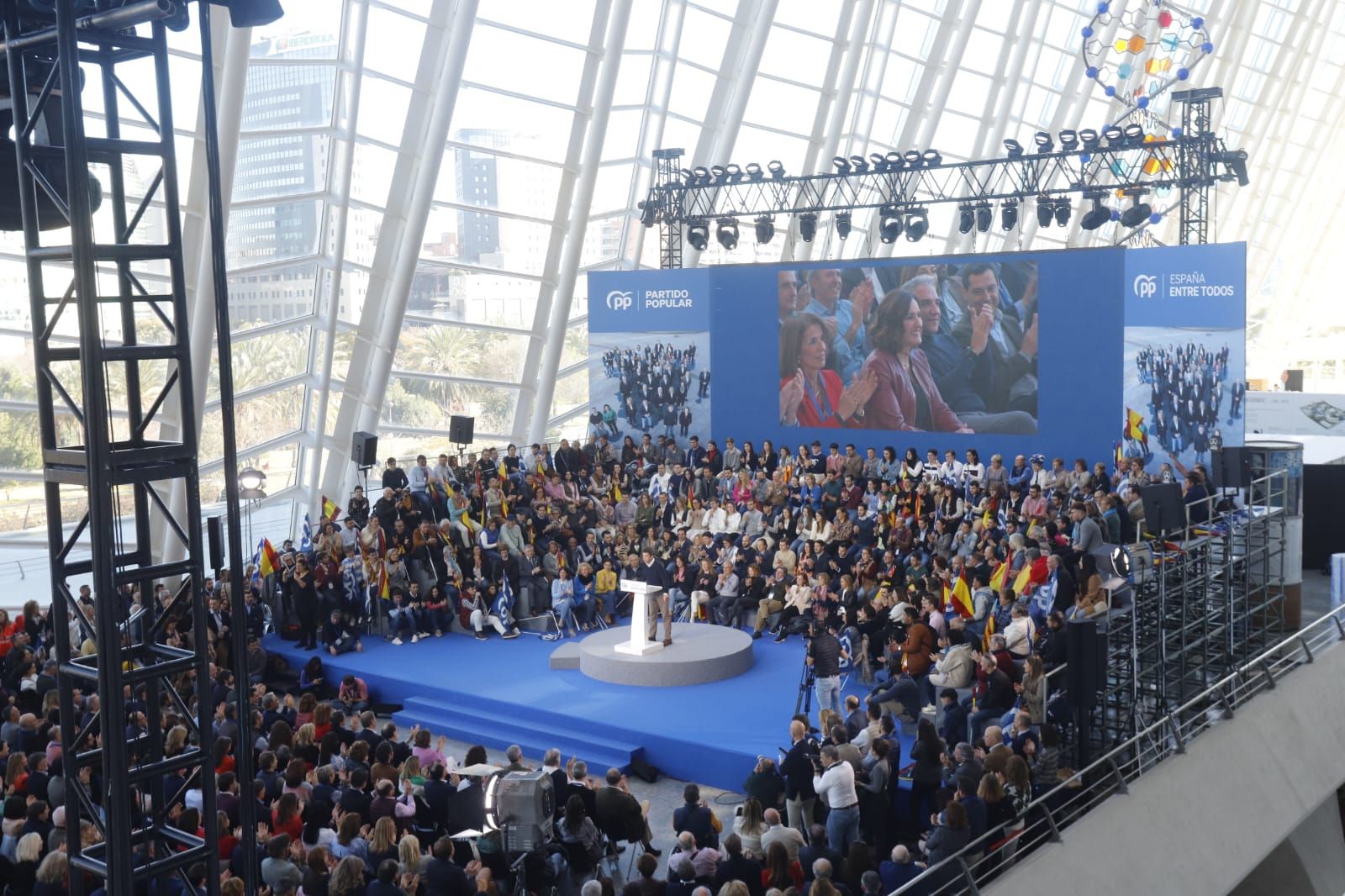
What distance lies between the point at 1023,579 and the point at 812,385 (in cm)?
779

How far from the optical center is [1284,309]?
42.9 m

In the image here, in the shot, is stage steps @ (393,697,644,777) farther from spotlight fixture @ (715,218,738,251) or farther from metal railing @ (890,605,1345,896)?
spotlight fixture @ (715,218,738,251)

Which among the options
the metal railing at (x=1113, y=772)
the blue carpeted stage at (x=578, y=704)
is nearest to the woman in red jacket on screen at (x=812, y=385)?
the blue carpeted stage at (x=578, y=704)

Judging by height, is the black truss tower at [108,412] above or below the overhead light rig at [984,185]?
below

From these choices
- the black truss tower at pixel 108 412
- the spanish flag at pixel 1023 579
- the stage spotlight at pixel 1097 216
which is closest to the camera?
the black truss tower at pixel 108 412

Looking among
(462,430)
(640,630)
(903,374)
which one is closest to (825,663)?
(640,630)

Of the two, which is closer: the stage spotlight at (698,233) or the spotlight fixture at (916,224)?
the spotlight fixture at (916,224)

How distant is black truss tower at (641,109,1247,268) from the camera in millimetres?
16656

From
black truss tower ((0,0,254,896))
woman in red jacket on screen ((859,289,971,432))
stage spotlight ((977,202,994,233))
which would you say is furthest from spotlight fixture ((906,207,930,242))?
black truss tower ((0,0,254,896))

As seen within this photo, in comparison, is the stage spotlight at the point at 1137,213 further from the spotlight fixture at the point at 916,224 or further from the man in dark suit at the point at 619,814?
the man in dark suit at the point at 619,814

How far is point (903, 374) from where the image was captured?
19188mm

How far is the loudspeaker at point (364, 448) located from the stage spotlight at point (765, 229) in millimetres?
7145

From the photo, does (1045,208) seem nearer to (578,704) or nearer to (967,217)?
(967,217)

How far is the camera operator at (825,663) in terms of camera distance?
11820 millimetres
